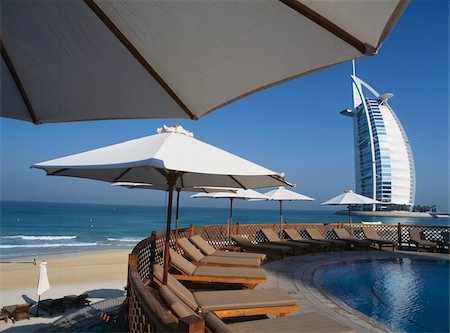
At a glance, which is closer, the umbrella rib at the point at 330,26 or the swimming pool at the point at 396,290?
the umbrella rib at the point at 330,26

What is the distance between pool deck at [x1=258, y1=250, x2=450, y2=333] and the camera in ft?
16.0

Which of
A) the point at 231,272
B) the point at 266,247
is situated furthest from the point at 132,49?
the point at 266,247

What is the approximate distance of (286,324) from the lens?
343 centimetres

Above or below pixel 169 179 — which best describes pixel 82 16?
above

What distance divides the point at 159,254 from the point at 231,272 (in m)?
1.95

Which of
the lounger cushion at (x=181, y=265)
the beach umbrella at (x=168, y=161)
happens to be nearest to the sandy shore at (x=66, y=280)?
the lounger cushion at (x=181, y=265)

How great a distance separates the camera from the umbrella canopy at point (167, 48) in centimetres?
156

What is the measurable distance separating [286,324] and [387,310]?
3119 mm

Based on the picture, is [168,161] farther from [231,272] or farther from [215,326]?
[231,272]

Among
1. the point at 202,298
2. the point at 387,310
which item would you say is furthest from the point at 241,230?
the point at 202,298

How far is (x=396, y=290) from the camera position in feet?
22.8

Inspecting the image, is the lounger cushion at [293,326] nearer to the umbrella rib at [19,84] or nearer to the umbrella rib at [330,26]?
the umbrella rib at [19,84]

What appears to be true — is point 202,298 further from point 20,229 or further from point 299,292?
point 20,229

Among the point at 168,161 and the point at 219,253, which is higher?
the point at 168,161
